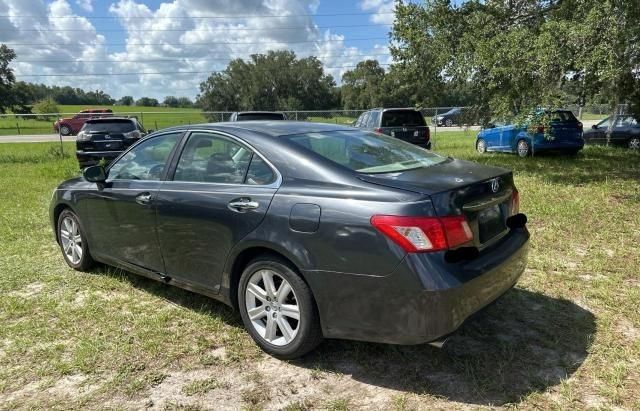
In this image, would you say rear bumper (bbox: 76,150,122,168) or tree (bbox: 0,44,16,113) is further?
tree (bbox: 0,44,16,113)

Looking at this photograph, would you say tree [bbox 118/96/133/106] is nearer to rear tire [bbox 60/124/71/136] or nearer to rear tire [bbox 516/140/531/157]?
rear tire [bbox 60/124/71/136]

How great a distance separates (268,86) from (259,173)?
6557 cm

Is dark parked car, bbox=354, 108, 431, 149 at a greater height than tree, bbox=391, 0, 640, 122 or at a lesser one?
lesser

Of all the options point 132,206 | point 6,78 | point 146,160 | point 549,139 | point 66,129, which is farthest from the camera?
point 6,78

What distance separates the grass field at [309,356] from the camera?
2.98 metres

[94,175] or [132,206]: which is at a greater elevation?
[94,175]

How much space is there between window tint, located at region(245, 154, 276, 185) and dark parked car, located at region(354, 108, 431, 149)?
35.1 ft

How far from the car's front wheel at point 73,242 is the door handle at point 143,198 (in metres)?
1.23

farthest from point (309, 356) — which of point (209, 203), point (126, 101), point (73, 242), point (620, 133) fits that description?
point (126, 101)

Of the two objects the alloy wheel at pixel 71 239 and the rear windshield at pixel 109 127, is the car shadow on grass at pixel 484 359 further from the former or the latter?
the rear windshield at pixel 109 127

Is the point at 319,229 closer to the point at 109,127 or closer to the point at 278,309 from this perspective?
the point at 278,309

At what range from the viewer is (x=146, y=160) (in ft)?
14.5

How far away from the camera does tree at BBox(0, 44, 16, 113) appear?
4531 centimetres

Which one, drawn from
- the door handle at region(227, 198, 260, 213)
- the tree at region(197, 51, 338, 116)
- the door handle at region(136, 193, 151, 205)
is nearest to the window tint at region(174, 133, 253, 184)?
the door handle at region(227, 198, 260, 213)
